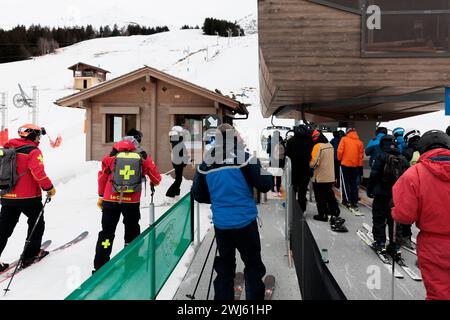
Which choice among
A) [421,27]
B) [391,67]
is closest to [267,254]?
[391,67]

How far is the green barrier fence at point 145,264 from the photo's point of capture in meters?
2.38

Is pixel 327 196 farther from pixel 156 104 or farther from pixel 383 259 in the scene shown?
pixel 156 104

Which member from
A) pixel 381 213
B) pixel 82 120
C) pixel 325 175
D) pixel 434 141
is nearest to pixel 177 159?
pixel 325 175

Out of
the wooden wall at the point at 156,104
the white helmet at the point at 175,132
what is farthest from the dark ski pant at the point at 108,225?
the wooden wall at the point at 156,104

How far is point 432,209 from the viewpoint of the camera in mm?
2744

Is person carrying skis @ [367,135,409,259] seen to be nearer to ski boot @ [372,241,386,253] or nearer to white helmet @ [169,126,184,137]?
ski boot @ [372,241,386,253]

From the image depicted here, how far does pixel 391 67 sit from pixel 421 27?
40.0 inches

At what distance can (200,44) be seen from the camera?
104875 mm

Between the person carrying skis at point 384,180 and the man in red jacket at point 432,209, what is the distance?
2.30m

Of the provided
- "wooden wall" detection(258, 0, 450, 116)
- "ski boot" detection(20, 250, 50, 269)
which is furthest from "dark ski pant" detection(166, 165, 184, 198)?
"ski boot" detection(20, 250, 50, 269)

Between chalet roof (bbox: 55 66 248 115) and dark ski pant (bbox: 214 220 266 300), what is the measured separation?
9147 millimetres

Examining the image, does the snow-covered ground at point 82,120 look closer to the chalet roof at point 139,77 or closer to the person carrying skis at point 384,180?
the chalet roof at point 139,77

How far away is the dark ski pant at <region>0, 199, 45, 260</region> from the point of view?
5141mm

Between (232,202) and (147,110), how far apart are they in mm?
10354
